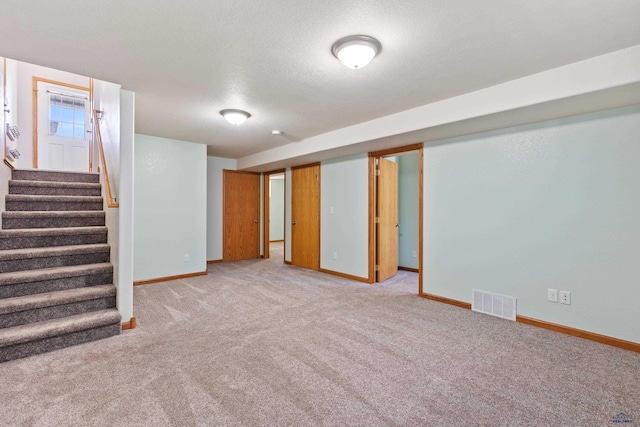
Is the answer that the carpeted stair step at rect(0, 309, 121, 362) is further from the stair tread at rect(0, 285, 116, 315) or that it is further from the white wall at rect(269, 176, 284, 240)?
the white wall at rect(269, 176, 284, 240)

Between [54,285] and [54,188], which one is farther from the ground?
[54,188]

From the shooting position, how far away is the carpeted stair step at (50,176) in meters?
3.71

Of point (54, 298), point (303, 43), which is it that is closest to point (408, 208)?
point (303, 43)

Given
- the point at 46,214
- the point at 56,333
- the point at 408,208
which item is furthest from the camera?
the point at 408,208

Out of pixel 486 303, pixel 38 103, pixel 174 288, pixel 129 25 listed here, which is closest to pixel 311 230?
pixel 174 288

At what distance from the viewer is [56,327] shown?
2.40 metres

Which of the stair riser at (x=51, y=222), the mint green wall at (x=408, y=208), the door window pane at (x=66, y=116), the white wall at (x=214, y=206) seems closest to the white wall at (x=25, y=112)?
the door window pane at (x=66, y=116)

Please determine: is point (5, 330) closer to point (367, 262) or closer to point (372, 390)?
point (372, 390)

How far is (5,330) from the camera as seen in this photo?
2.31 meters

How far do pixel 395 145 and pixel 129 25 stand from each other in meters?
Answer: 3.28

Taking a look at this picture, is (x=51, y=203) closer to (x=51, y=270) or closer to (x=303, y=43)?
→ (x=51, y=270)

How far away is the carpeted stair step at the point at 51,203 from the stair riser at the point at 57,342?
6.03ft

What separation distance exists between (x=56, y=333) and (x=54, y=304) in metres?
0.30

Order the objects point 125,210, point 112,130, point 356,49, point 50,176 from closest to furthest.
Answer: point 356,49 → point 125,210 → point 112,130 → point 50,176
